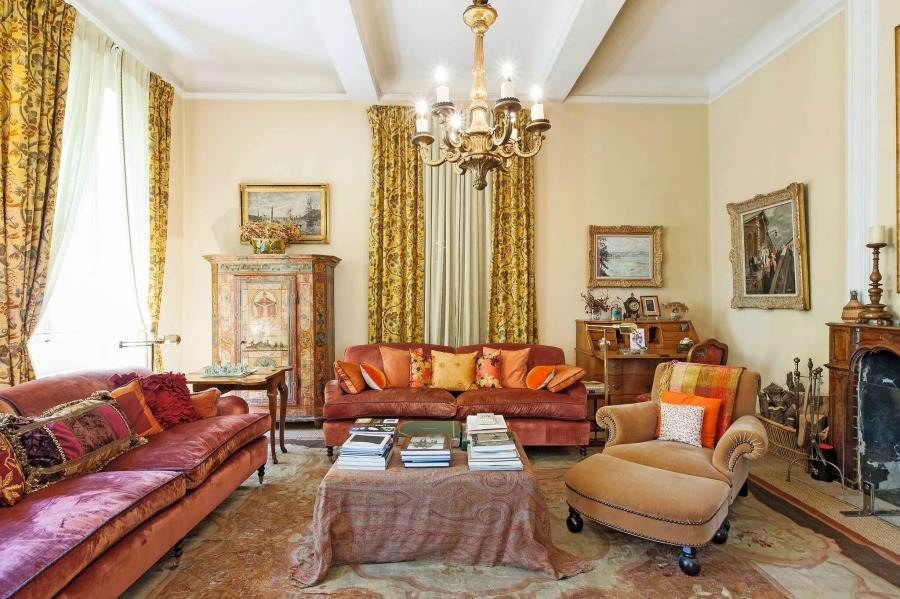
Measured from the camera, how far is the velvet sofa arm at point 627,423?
3.04 metres

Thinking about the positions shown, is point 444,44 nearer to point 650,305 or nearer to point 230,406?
point 650,305

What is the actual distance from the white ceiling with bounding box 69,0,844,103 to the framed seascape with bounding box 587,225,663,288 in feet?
5.12

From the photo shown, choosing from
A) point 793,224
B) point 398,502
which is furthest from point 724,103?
point 398,502

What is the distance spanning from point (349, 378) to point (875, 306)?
393 centimetres

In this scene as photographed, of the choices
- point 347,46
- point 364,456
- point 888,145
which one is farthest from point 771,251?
point 347,46

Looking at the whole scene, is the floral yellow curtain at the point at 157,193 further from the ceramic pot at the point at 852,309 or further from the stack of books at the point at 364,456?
the ceramic pot at the point at 852,309

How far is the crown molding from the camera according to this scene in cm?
390

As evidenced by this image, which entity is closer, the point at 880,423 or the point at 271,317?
the point at 880,423

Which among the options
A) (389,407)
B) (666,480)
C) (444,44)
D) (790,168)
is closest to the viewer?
(666,480)

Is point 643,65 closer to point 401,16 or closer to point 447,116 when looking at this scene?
point 401,16

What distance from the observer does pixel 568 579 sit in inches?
89.5

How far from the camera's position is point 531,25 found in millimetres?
4352

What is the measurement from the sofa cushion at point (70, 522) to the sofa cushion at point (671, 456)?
246cm

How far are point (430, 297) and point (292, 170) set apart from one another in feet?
7.17
